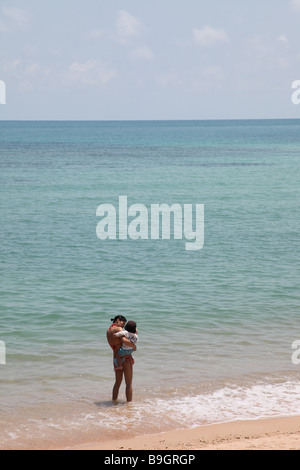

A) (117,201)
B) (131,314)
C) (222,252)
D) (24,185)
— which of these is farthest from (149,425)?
(24,185)

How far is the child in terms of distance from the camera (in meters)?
11.7

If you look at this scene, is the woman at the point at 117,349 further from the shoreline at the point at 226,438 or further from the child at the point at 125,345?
the shoreline at the point at 226,438

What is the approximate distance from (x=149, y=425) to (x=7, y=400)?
115 inches

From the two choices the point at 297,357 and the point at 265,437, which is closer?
the point at 265,437

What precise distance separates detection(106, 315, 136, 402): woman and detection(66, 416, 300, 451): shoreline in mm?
1482

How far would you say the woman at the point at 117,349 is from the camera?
1173cm

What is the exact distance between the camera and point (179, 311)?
17766 millimetres

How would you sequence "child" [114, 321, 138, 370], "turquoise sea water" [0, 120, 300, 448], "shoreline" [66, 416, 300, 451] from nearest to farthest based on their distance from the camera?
"shoreline" [66, 416, 300, 451]
"child" [114, 321, 138, 370]
"turquoise sea water" [0, 120, 300, 448]

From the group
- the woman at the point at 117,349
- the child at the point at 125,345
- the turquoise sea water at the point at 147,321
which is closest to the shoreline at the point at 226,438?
the turquoise sea water at the point at 147,321

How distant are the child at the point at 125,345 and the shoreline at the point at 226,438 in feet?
5.34

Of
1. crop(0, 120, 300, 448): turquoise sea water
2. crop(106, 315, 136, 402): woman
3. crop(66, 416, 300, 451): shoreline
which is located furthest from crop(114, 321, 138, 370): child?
crop(66, 416, 300, 451): shoreline

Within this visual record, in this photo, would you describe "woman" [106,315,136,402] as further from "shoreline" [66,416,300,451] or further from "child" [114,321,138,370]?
"shoreline" [66,416,300,451]

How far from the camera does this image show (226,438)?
10.3 meters

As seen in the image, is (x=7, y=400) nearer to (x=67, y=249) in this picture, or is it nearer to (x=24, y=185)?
(x=67, y=249)
